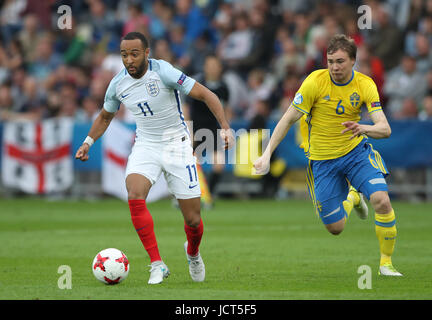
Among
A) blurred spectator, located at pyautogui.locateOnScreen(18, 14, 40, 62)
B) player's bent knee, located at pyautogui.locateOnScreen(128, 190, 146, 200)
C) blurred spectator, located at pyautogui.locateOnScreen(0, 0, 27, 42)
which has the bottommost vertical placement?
player's bent knee, located at pyautogui.locateOnScreen(128, 190, 146, 200)

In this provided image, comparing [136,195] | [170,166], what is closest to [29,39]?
[170,166]

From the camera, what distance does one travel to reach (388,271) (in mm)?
8336

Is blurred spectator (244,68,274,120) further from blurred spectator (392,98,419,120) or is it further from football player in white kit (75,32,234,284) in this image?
football player in white kit (75,32,234,284)

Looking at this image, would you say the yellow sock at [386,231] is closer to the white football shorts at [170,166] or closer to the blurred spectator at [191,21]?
the white football shorts at [170,166]

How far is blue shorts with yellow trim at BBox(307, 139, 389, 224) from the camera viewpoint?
8.53 metres

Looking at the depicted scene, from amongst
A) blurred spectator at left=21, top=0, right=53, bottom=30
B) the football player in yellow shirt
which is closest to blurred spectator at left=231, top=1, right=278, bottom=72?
blurred spectator at left=21, top=0, right=53, bottom=30

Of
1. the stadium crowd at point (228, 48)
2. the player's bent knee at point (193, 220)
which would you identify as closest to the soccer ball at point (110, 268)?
the player's bent knee at point (193, 220)

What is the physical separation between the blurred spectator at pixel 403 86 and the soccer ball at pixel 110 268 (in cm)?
1101

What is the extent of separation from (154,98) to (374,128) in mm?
2193

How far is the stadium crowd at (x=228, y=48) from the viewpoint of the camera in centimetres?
1791

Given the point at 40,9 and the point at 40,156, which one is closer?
the point at 40,156

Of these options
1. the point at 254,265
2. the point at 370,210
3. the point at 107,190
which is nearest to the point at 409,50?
the point at 370,210

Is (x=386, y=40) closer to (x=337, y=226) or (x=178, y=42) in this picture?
(x=178, y=42)
